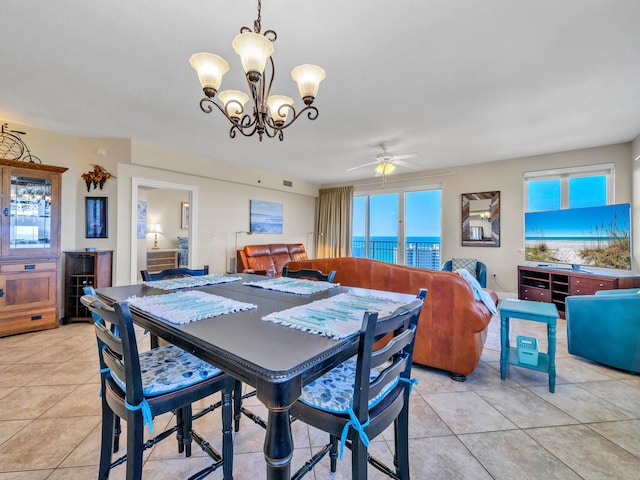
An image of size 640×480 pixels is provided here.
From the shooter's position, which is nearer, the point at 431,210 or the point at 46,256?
the point at 46,256

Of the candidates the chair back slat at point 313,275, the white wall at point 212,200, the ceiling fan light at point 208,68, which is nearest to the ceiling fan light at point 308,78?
the ceiling fan light at point 208,68

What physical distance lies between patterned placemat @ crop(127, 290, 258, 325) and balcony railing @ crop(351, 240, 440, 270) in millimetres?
5210

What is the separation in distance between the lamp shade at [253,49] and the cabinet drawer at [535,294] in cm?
475

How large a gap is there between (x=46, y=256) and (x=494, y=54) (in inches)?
197

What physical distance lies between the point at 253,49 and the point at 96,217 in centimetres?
374

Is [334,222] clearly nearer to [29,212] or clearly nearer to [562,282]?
[562,282]

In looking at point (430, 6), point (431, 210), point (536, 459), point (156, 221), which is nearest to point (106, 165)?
point (156, 221)

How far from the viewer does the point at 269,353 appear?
32.4 inches

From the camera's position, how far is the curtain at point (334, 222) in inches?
268

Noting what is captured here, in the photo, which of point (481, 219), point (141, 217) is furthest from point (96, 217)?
point (481, 219)

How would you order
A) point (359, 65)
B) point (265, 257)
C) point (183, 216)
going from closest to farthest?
point (359, 65) → point (265, 257) → point (183, 216)

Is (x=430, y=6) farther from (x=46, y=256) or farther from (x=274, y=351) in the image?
(x=46, y=256)

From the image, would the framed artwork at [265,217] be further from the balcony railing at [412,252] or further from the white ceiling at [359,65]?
the white ceiling at [359,65]

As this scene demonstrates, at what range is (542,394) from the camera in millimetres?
2057
